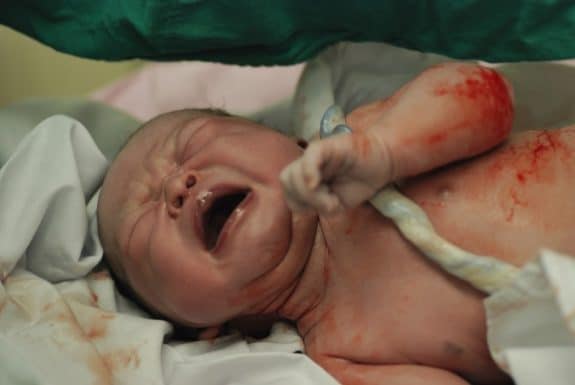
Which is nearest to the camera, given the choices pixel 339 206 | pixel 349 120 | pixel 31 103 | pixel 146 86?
pixel 339 206

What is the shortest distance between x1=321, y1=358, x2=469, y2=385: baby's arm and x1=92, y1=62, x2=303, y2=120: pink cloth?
0.55m

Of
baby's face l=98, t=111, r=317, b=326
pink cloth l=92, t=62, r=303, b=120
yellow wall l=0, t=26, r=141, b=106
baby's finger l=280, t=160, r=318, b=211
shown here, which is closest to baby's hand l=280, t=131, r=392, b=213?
baby's finger l=280, t=160, r=318, b=211

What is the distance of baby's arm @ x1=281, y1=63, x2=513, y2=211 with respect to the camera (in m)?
0.80

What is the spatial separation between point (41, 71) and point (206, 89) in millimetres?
368

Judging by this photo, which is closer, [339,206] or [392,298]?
[339,206]

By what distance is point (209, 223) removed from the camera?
0.94 metres

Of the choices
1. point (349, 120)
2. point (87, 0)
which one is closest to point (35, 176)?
point (87, 0)

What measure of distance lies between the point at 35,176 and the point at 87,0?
23 centimetres

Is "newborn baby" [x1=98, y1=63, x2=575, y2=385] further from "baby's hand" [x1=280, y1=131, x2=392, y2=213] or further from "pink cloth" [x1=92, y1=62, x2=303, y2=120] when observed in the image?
"pink cloth" [x1=92, y1=62, x2=303, y2=120]

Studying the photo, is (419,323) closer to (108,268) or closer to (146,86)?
(108,268)

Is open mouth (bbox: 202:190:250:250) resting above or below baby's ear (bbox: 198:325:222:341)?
above

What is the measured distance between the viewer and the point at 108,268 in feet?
3.54

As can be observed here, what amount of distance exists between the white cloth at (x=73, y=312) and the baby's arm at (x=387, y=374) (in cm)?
2

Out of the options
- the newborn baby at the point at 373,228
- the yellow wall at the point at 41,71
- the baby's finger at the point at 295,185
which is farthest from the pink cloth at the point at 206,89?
the baby's finger at the point at 295,185
